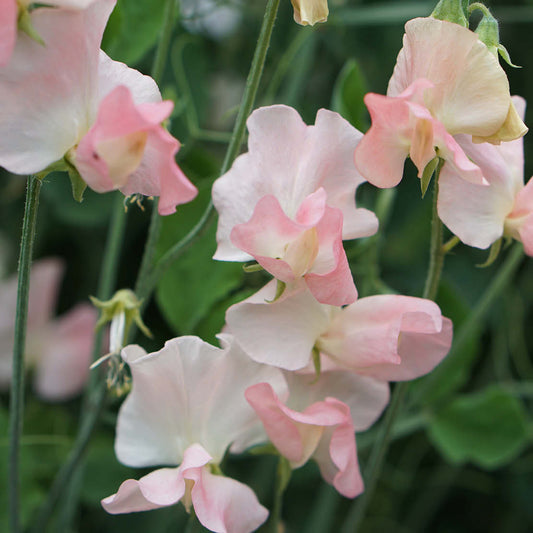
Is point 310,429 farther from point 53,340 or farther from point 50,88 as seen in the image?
point 53,340

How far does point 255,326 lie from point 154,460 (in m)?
0.12

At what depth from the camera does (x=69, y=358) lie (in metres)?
0.91

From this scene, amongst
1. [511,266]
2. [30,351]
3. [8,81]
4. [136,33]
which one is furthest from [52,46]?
[30,351]

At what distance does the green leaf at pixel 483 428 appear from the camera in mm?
765

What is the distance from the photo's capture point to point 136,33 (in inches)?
26.0

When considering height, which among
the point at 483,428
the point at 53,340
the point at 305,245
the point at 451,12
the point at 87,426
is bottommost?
the point at 53,340

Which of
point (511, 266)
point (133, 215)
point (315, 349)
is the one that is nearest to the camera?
point (315, 349)

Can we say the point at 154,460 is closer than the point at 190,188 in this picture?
No

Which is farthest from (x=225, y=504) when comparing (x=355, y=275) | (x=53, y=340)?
(x=53, y=340)

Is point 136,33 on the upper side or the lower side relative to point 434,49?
lower

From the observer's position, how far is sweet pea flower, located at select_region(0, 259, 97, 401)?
89cm

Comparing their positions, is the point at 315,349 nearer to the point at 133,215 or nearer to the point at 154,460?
the point at 154,460

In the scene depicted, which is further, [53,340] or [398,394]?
[53,340]

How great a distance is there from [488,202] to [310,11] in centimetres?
16
